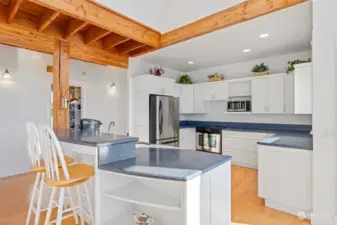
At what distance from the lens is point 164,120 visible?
432 cm

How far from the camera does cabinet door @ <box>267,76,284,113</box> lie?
Result: 13.0 feet

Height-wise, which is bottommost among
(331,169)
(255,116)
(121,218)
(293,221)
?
(293,221)

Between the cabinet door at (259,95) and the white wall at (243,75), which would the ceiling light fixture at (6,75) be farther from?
the cabinet door at (259,95)

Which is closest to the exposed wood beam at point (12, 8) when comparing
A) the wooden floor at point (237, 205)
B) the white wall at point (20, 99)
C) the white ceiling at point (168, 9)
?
the white ceiling at point (168, 9)

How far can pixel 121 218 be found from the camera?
5.44ft

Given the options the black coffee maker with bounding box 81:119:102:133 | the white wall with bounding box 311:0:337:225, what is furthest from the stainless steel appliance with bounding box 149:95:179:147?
the white wall with bounding box 311:0:337:225

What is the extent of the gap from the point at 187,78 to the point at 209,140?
1.88 meters

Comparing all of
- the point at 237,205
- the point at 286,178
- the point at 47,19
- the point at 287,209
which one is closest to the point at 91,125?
the point at 47,19

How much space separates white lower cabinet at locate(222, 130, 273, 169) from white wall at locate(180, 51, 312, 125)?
702 mm

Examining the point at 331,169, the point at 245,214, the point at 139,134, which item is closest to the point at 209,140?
the point at 139,134

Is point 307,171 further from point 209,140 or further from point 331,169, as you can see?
point 209,140

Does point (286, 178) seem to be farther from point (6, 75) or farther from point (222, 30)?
point (6, 75)

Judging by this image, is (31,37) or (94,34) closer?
(31,37)

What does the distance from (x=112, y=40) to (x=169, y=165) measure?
3.13m
